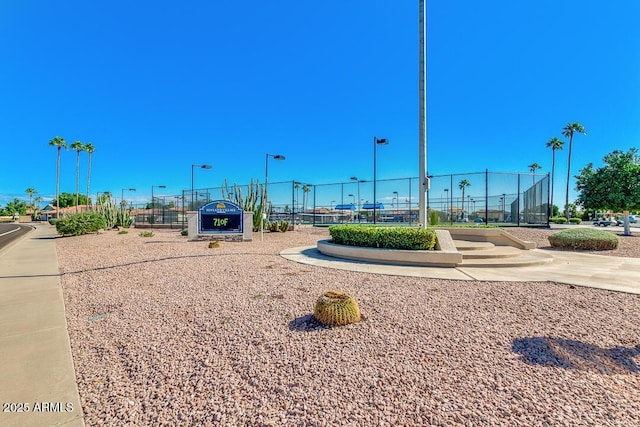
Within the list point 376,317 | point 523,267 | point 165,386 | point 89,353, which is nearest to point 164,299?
point 89,353

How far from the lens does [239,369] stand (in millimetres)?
2975

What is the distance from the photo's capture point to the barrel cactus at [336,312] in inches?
157

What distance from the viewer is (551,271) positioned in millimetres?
7395

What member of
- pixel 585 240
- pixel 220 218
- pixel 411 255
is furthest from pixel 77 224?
pixel 585 240

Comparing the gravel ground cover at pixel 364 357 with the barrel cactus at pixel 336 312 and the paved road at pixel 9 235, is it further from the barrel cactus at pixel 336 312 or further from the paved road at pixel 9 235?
the paved road at pixel 9 235

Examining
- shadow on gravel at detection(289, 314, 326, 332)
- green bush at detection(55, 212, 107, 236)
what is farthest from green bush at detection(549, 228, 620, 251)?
green bush at detection(55, 212, 107, 236)

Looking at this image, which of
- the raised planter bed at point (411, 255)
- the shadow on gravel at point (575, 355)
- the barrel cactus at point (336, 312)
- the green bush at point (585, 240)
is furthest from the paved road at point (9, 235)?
the green bush at point (585, 240)

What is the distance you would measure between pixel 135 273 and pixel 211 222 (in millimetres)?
7337

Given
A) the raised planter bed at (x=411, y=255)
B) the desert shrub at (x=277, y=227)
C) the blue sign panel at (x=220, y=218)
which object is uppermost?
the blue sign panel at (x=220, y=218)

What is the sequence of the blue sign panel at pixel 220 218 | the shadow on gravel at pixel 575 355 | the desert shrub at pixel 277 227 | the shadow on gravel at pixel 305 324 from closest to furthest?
1. the shadow on gravel at pixel 575 355
2. the shadow on gravel at pixel 305 324
3. the blue sign panel at pixel 220 218
4. the desert shrub at pixel 277 227

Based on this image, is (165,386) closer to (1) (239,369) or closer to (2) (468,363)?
(1) (239,369)

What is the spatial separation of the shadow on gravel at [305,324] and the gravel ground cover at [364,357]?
0.09 feet

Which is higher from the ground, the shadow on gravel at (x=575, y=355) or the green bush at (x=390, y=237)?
the green bush at (x=390, y=237)

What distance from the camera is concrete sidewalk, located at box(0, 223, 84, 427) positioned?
95.3 inches
